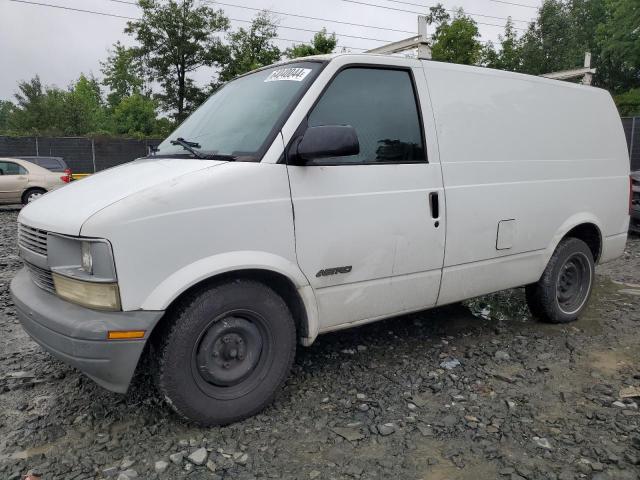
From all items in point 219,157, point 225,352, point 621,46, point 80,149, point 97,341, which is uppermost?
point 621,46

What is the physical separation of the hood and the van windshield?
20 cm

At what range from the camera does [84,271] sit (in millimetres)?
2592

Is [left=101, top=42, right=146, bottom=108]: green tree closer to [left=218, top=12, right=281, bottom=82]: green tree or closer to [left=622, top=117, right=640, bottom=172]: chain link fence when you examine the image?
[left=218, top=12, right=281, bottom=82]: green tree

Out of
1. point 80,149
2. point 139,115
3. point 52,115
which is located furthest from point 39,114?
point 80,149

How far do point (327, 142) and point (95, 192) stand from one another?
1.31m

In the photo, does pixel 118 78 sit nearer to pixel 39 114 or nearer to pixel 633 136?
pixel 39 114

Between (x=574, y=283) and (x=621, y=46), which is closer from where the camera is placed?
(x=574, y=283)

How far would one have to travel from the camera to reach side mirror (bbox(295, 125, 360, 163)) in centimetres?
287

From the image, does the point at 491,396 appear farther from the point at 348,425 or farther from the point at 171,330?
the point at 171,330

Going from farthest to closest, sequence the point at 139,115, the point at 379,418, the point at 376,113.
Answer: the point at 139,115 < the point at 376,113 < the point at 379,418

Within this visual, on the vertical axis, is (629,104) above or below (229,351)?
above

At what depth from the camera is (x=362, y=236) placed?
3229 mm

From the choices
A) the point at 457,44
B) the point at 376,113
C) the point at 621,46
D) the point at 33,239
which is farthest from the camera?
the point at 621,46

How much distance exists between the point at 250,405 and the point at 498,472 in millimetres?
1373
